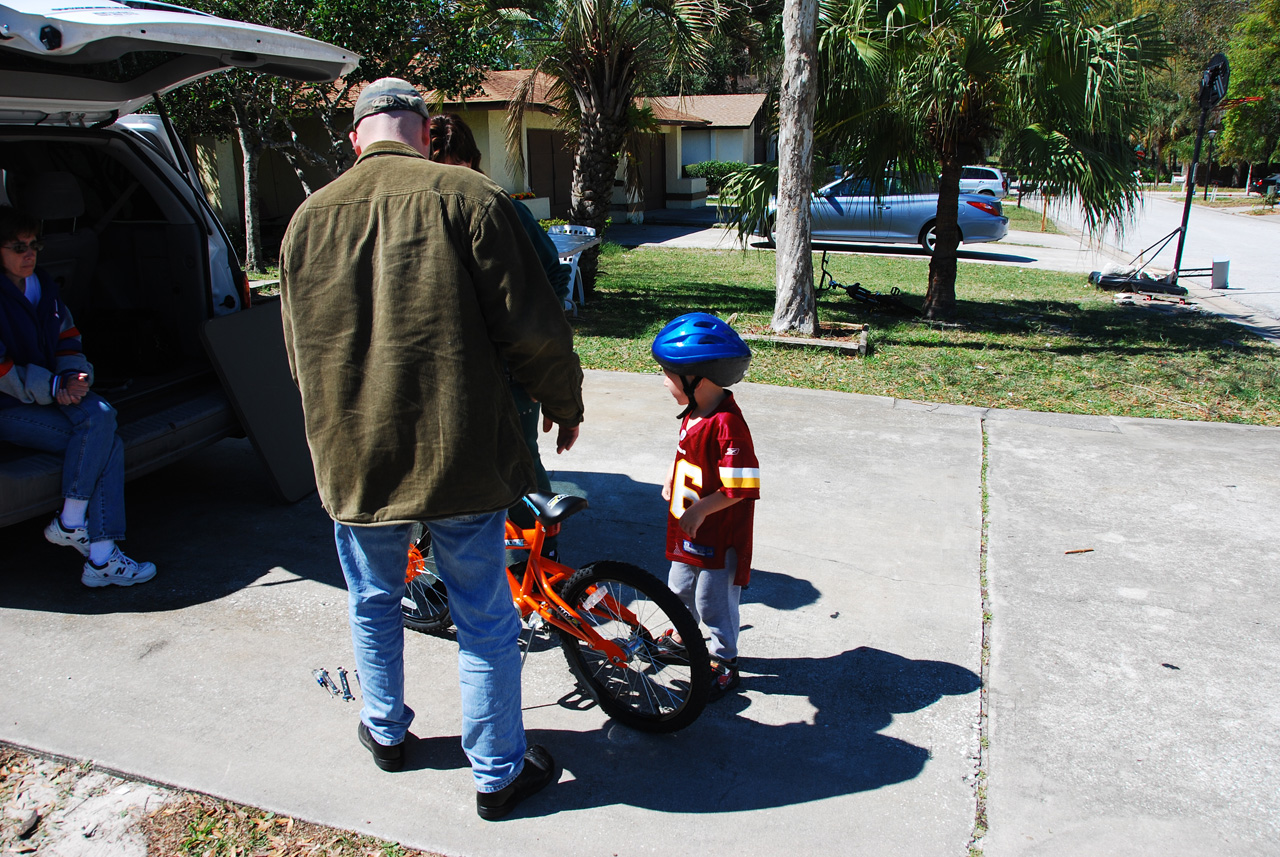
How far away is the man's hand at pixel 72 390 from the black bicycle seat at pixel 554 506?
2.16 metres

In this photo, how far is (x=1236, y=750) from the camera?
2744mm

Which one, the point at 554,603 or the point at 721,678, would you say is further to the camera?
the point at 721,678

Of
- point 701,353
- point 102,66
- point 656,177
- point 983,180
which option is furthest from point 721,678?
point 656,177

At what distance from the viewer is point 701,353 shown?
8.88 ft

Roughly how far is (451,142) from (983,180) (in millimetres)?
21024

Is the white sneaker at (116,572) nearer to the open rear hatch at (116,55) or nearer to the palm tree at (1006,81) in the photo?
the open rear hatch at (116,55)

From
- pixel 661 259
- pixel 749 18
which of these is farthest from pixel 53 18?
pixel 661 259

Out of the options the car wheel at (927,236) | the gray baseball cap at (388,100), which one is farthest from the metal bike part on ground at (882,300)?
the gray baseball cap at (388,100)

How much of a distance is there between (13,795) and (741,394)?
201 inches

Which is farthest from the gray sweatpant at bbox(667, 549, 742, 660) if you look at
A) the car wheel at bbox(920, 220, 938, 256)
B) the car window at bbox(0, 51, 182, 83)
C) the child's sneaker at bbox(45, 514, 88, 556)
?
Answer: the car wheel at bbox(920, 220, 938, 256)

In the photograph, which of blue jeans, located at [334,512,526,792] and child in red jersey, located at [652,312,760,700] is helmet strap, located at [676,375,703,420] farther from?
blue jeans, located at [334,512,526,792]

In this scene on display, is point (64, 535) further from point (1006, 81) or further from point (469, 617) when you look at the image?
point (1006, 81)

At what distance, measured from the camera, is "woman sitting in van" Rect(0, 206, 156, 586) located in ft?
11.8

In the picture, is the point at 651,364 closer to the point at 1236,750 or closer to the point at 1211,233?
the point at 1236,750
